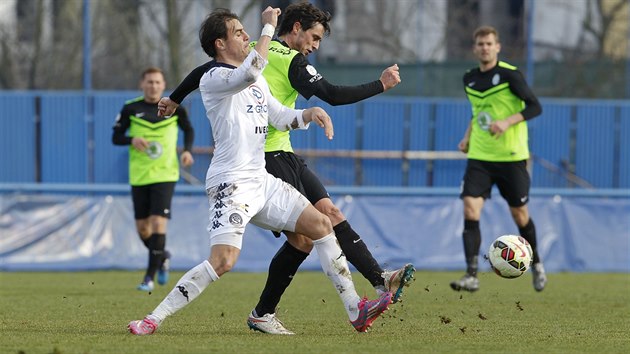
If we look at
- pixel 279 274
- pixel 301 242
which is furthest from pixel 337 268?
pixel 279 274

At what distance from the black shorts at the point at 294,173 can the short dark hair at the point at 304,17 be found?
825mm

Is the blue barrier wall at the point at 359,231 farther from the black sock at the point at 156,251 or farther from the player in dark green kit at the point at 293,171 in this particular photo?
the player in dark green kit at the point at 293,171

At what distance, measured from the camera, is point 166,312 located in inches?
268

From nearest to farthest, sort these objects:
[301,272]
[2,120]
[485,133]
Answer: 1. [485,133]
2. [301,272]
3. [2,120]

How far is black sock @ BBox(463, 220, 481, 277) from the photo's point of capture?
35.6 ft

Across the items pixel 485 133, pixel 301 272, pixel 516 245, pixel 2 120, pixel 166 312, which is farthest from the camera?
pixel 2 120

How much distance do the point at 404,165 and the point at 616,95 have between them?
179 inches

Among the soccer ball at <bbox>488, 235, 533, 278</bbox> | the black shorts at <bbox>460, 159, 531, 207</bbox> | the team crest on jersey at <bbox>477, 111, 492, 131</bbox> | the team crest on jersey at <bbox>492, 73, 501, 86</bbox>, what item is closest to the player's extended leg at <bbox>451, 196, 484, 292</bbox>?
the black shorts at <bbox>460, 159, 531, 207</bbox>

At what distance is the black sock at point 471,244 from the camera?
1084cm

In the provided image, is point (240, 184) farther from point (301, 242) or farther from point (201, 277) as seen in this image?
point (301, 242)

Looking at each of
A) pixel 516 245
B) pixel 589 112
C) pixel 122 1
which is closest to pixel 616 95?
pixel 589 112

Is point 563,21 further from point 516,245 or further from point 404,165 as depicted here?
point 516,245

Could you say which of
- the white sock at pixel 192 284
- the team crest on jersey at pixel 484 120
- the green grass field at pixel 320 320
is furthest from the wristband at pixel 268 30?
the team crest on jersey at pixel 484 120

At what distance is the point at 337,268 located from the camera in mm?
7078
